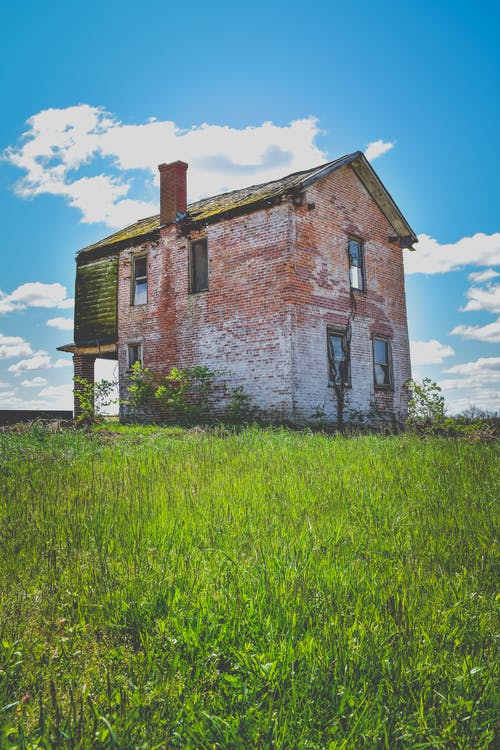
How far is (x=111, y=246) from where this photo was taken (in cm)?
1975

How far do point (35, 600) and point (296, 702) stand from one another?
1562mm

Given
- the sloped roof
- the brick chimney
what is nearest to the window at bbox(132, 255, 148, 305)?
the sloped roof

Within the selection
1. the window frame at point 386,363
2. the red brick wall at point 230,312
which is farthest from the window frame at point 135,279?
the window frame at point 386,363

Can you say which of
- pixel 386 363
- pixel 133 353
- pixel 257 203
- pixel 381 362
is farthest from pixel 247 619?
pixel 133 353

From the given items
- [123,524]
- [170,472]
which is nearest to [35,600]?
[123,524]

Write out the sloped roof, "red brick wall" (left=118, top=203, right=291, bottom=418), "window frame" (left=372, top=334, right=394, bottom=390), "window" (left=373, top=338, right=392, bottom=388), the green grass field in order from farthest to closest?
"window" (left=373, top=338, right=392, bottom=388)
"window frame" (left=372, top=334, right=394, bottom=390)
the sloped roof
"red brick wall" (left=118, top=203, right=291, bottom=418)
the green grass field

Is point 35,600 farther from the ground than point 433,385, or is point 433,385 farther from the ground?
point 433,385

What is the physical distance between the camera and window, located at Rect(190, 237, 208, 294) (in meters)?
17.2

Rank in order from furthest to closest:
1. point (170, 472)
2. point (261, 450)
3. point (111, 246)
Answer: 1. point (111, 246)
2. point (261, 450)
3. point (170, 472)

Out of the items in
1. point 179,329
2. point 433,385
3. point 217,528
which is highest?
point 179,329

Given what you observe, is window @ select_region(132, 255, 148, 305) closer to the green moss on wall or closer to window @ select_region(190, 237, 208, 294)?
the green moss on wall

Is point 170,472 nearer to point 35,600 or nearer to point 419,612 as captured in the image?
point 35,600

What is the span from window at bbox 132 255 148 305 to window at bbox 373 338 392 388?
8.09 metres

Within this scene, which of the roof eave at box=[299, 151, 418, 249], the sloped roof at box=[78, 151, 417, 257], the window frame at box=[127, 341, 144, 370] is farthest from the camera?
the window frame at box=[127, 341, 144, 370]
